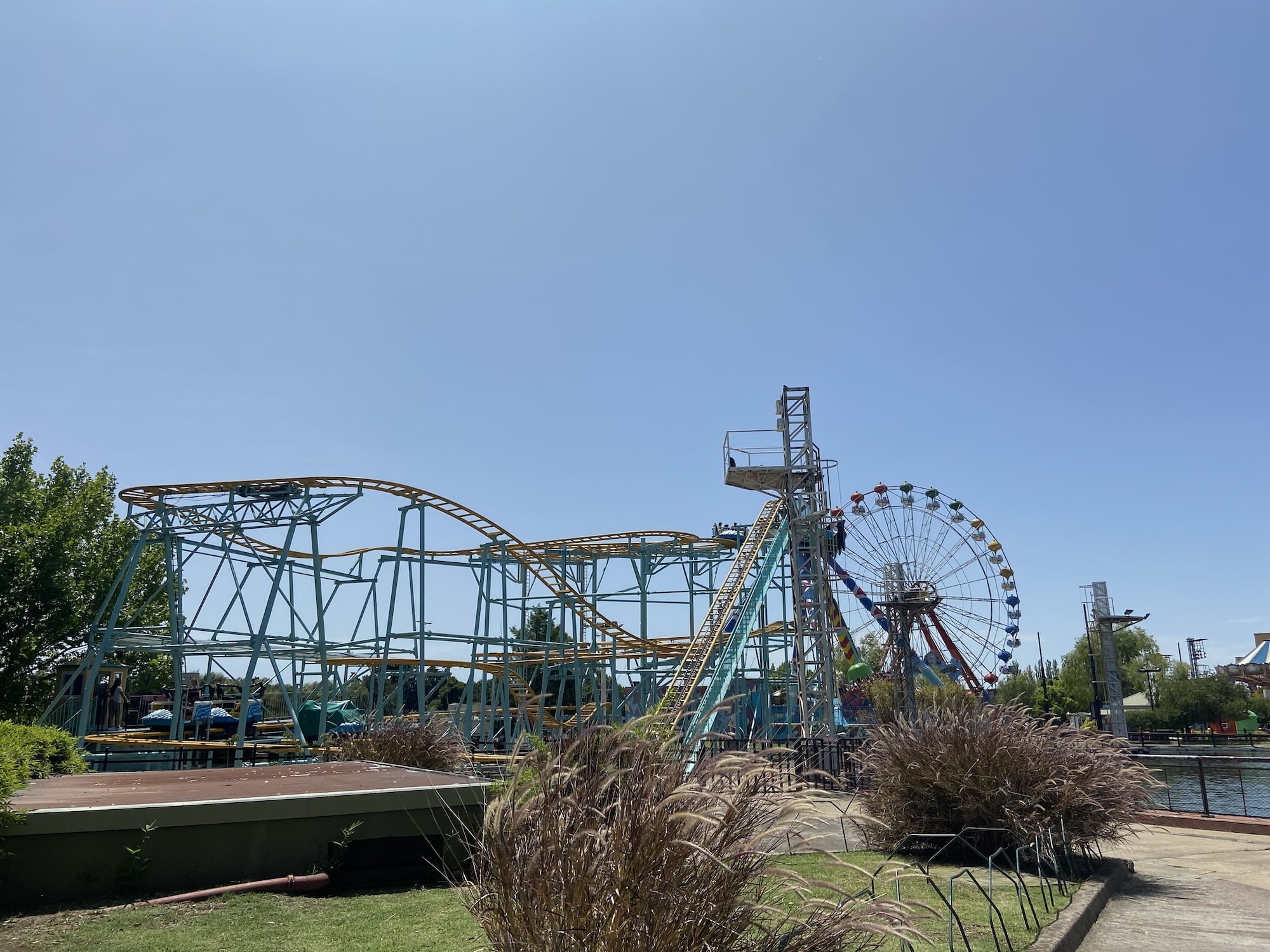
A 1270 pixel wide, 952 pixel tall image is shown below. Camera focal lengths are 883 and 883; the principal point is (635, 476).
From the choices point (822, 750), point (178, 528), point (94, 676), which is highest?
point (178, 528)

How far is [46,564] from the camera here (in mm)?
25047

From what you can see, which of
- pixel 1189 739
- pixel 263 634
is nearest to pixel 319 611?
pixel 263 634

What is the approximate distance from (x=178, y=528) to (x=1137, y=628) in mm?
81674

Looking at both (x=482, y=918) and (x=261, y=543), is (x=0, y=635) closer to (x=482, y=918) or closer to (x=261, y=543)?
(x=261, y=543)

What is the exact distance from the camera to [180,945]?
5211mm

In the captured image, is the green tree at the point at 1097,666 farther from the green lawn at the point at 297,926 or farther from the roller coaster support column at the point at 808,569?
the green lawn at the point at 297,926

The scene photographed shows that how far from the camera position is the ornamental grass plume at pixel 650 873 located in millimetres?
3346

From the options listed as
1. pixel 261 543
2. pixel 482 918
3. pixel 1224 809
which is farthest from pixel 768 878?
pixel 261 543

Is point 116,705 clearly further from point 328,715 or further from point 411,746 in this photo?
point 411,746

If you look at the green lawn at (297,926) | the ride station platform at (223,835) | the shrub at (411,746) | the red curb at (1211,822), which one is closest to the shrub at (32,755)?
the ride station platform at (223,835)

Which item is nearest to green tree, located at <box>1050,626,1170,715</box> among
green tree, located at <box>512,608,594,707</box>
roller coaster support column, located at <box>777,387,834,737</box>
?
green tree, located at <box>512,608,594,707</box>

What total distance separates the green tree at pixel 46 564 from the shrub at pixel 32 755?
46.2 ft

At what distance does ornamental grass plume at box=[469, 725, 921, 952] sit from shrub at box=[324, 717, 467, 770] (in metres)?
8.82

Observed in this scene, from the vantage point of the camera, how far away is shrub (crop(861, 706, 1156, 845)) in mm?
8508
